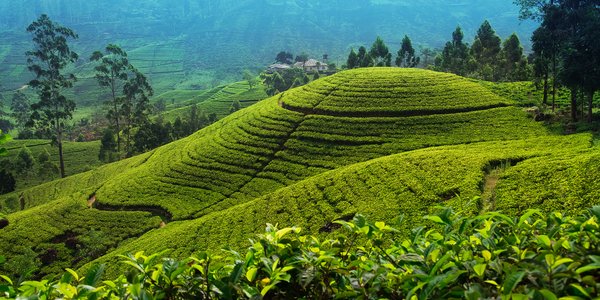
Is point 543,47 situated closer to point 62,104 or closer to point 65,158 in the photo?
point 62,104

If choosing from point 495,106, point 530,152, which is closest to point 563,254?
point 530,152

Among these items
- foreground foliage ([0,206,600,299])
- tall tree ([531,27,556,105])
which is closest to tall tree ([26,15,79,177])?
tall tree ([531,27,556,105])

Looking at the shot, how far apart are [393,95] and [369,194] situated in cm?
1822

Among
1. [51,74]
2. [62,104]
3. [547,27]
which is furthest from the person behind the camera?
[51,74]

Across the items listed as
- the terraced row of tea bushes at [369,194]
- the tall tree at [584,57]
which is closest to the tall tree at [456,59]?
the tall tree at [584,57]

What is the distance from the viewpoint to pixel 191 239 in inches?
870

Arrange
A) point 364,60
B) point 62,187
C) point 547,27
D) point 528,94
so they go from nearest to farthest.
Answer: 1. point 547,27
2. point 528,94
3. point 62,187
4. point 364,60

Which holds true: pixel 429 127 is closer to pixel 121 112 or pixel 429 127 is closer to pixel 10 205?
pixel 10 205

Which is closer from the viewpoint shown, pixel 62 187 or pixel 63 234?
pixel 63 234

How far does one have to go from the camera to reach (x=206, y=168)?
33125 mm

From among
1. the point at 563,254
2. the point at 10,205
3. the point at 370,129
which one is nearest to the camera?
the point at 563,254

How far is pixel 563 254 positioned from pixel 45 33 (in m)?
64.6

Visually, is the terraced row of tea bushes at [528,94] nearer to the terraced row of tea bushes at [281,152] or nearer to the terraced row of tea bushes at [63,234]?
the terraced row of tea bushes at [281,152]

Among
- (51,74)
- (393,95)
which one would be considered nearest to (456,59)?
(393,95)
